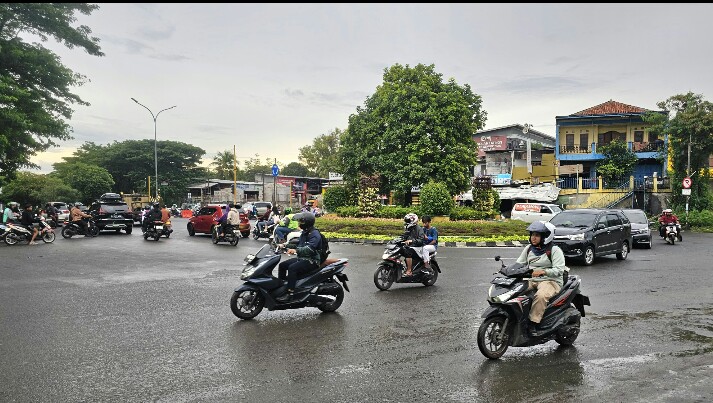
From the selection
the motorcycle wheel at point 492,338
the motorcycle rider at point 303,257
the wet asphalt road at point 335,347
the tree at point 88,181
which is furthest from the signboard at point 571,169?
the tree at point 88,181

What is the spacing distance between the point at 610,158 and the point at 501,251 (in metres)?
29.6

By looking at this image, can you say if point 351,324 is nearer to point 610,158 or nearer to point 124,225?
point 124,225

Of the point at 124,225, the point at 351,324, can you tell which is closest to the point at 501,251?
the point at 351,324

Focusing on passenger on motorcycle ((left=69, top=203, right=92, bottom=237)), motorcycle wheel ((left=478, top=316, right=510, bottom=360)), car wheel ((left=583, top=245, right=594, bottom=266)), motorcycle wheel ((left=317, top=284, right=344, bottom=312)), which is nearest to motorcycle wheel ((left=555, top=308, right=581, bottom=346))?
motorcycle wheel ((left=478, top=316, right=510, bottom=360))

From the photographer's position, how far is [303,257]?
7.92 meters

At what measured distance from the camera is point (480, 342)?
5.57 meters

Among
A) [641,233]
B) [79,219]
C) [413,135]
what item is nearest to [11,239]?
[79,219]

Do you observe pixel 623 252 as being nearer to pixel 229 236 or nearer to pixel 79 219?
pixel 229 236

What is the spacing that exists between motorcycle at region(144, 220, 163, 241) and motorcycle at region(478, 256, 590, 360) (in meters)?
18.9

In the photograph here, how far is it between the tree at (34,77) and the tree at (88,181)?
98.8 ft

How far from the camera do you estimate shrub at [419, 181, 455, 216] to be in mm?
25062

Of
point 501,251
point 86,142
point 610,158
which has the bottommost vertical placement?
point 501,251

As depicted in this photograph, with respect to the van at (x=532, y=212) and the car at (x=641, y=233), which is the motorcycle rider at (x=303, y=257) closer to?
the car at (x=641, y=233)

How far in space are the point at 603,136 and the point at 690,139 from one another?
41.7 ft
